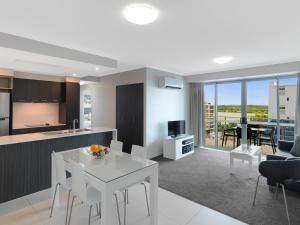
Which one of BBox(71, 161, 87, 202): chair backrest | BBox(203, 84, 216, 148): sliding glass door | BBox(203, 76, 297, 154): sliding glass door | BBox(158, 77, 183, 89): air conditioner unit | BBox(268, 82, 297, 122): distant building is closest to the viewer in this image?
BBox(71, 161, 87, 202): chair backrest

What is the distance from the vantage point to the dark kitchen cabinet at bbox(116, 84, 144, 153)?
491cm

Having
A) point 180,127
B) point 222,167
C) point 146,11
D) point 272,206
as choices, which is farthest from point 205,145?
point 146,11

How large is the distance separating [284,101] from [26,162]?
6.01 m

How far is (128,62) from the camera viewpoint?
4.41m

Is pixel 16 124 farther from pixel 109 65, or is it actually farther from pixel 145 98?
pixel 145 98

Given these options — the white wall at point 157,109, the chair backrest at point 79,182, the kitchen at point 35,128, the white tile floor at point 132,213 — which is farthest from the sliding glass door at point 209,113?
the chair backrest at point 79,182

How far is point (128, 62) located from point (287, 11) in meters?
3.15

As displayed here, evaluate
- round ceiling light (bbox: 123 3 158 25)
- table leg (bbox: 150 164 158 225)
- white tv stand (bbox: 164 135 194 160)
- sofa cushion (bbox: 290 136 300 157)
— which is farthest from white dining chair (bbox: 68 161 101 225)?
sofa cushion (bbox: 290 136 300 157)

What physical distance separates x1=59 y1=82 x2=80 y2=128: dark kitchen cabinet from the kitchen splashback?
0.21 metres

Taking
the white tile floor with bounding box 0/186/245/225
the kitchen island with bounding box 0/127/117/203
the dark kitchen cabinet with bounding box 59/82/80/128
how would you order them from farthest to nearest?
the dark kitchen cabinet with bounding box 59/82/80/128, the kitchen island with bounding box 0/127/117/203, the white tile floor with bounding box 0/186/245/225

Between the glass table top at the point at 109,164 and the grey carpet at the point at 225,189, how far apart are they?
1201 millimetres

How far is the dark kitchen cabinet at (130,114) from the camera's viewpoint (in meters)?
4.91

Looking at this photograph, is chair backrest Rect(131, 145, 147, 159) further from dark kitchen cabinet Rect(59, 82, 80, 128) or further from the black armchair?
dark kitchen cabinet Rect(59, 82, 80, 128)

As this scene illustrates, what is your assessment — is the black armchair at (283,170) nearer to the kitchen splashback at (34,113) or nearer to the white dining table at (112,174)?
the white dining table at (112,174)
